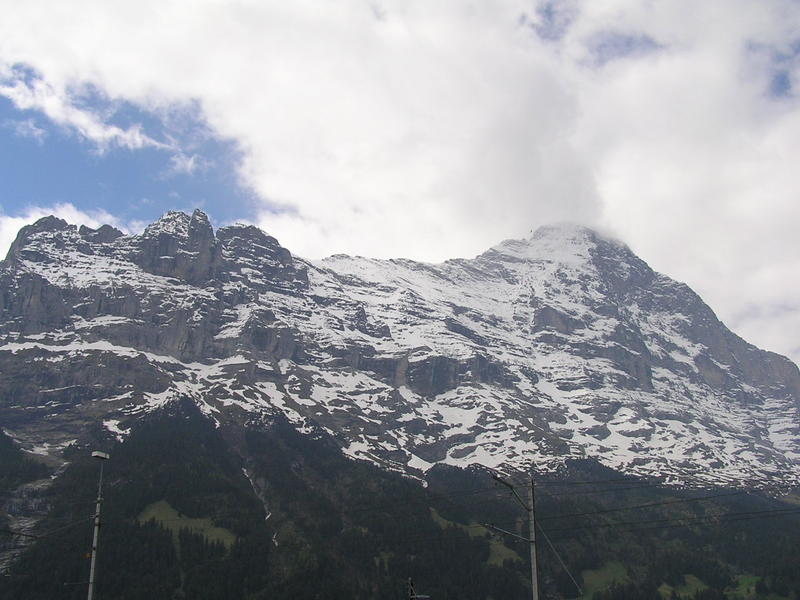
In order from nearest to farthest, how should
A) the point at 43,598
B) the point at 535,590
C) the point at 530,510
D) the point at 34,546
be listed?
1. the point at 535,590
2. the point at 530,510
3. the point at 43,598
4. the point at 34,546

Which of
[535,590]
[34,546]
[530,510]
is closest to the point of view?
[535,590]

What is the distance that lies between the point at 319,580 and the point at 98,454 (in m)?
133

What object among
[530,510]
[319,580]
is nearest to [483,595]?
[319,580]

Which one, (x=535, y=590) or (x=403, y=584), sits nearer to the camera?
(x=535, y=590)

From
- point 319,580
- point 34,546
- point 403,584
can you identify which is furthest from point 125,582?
point 403,584

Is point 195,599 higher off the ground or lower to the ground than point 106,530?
lower

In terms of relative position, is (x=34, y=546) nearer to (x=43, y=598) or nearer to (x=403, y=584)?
(x=43, y=598)

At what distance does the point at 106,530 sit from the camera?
191 meters

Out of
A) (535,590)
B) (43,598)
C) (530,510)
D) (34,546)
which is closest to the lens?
(535,590)

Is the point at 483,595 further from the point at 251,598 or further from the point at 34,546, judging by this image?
the point at 34,546

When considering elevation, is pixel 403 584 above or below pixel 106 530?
below

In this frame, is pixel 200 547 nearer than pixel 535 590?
No

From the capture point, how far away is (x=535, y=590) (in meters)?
58.1

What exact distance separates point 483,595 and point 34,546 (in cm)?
9673
